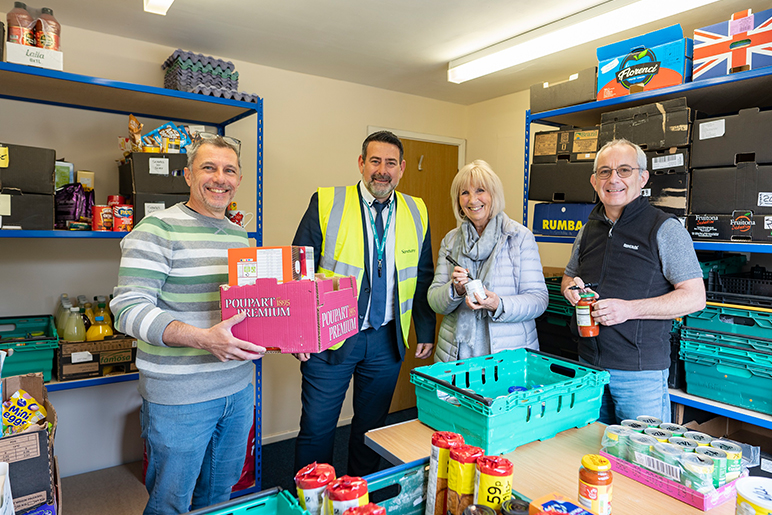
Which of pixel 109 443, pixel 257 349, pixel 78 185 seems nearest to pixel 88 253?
pixel 78 185

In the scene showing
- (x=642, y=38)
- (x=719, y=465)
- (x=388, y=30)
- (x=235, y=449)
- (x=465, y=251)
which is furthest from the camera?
(x=388, y=30)

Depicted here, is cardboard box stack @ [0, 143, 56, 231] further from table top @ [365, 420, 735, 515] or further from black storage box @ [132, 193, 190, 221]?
table top @ [365, 420, 735, 515]

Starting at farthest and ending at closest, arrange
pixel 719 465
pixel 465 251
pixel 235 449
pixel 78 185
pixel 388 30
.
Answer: pixel 388 30, pixel 78 185, pixel 465 251, pixel 235 449, pixel 719 465

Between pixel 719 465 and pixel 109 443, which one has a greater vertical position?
pixel 719 465

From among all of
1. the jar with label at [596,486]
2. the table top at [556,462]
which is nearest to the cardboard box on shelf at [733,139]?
the table top at [556,462]

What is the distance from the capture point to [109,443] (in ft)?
9.70

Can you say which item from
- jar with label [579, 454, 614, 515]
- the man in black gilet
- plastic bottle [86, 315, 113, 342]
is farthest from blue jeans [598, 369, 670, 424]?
plastic bottle [86, 315, 113, 342]

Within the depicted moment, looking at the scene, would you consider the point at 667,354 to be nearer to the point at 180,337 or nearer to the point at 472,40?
the point at 180,337

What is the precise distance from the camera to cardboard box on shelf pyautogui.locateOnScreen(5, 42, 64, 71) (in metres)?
2.03

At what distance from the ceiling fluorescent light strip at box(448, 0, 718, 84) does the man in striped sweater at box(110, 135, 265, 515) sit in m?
1.82

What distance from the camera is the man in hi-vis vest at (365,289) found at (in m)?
2.14

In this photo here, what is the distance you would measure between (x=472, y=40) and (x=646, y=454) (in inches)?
95.7

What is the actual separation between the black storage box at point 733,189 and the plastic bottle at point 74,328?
118 inches

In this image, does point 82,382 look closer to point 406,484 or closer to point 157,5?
point 157,5
